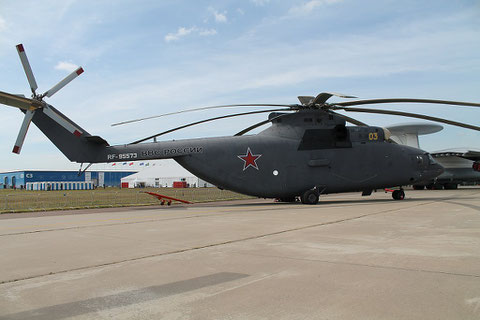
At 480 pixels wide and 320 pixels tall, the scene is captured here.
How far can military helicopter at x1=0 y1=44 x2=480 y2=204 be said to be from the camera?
18.5 meters

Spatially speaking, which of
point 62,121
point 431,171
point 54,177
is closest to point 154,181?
point 54,177

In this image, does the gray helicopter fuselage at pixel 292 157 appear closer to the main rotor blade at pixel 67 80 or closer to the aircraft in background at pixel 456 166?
the main rotor blade at pixel 67 80

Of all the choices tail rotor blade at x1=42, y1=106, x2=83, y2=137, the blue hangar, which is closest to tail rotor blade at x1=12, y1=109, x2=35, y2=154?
tail rotor blade at x1=42, y1=106, x2=83, y2=137

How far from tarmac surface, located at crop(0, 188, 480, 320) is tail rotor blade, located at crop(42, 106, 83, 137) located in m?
9.22

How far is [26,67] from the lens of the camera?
51.2ft

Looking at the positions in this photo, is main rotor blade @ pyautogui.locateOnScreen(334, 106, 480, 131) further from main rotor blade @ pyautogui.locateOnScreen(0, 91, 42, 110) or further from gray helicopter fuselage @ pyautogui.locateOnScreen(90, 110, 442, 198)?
main rotor blade @ pyautogui.locateOnScreen(0, 91, 42, 110)

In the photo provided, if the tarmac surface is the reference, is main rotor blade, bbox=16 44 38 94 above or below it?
above

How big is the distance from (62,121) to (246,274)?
51.7 ft

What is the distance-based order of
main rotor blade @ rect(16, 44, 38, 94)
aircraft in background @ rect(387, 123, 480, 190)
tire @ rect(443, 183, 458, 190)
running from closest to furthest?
main rotor blade @ rect(16, 44, 38, 94) < aircraft in background @ rect(387, 123, 480, 190) < tire @ rect(443, 183, 458, 190)

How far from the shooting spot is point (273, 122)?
20.4m

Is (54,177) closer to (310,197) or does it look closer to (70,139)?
(70,139)

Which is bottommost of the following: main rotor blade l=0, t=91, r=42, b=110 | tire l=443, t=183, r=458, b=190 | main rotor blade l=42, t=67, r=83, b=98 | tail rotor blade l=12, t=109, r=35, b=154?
tire l=443, t=183, r=458, b=190

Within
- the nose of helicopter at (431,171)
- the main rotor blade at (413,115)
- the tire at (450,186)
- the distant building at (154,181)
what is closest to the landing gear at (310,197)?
the main rotor blade at (413,115)

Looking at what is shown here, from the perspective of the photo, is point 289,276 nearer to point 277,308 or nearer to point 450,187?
point 277,308
